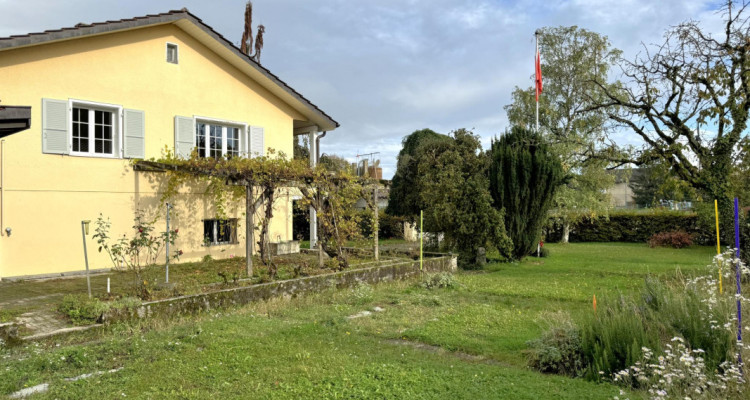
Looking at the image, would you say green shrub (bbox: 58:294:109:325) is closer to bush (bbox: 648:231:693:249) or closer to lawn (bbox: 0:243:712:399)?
lawn (bbox: 0:243:712:399)

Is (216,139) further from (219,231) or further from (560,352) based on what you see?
(560,352)

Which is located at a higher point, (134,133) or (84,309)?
(134,133)

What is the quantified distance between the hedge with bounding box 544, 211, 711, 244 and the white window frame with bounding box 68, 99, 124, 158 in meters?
20.2

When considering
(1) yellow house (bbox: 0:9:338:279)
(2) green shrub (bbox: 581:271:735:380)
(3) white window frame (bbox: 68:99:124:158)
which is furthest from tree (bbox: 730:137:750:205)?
(3) white window frame (bbox: 68:99:124:158)

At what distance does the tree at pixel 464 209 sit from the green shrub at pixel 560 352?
354 inches

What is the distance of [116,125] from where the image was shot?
1239 cm

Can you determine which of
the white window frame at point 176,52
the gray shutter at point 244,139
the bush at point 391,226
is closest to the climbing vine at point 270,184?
the gray shutter at point 244,139

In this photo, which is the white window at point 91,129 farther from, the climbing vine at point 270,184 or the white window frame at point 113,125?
the climbing vine at point 270,184

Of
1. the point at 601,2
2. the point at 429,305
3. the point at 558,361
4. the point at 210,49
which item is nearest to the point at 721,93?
the point at 601,2

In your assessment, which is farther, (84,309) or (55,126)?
(55,126)

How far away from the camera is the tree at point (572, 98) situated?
23328mm

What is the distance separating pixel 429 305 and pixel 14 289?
26.5ft

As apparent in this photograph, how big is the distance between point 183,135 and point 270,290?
6532 mm

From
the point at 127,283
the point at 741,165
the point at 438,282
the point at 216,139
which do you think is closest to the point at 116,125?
the point at 216,139
